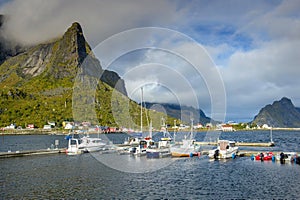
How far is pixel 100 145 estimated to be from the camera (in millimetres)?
96375

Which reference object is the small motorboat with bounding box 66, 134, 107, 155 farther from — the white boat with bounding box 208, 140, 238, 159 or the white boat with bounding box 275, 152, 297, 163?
the white boat with bounding box 275, 152, 297, 163

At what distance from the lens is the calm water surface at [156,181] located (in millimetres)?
38531

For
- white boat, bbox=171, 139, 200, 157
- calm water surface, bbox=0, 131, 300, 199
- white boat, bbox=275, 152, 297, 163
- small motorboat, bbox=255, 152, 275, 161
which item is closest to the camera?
calm water surface, bbox=0, 131, 300, 199

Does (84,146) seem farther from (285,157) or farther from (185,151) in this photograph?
(285,157)

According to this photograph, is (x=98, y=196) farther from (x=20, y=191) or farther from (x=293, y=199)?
(x=293, y=199)

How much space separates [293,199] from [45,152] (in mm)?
66032

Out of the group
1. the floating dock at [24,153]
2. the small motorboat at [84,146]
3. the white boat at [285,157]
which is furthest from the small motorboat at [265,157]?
the floating dock at [24,153]

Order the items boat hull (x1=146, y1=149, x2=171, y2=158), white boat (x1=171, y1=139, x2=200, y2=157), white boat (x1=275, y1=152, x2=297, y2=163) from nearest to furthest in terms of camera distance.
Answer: white boat (x1=275, y1=152, x2=297, y2=163), boat hull (x1=146, y1=149, x2=171, y2=158), white boat (x1=171, y1=139, x2=200, y2=157)

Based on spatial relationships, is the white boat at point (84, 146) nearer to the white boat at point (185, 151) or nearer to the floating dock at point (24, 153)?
the floating dock at point (24, 153)

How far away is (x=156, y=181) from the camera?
46.8 m

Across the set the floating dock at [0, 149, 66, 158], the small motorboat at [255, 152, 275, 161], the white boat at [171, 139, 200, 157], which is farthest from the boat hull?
the floating dock at [0, 149, 66, 158]

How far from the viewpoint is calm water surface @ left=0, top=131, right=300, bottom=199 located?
38.5 m

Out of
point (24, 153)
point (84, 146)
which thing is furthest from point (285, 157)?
point (24, 153)

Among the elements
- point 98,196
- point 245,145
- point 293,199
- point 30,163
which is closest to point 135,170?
point 98,196
